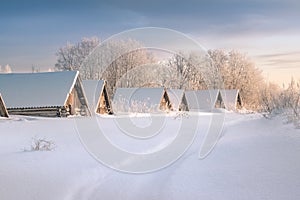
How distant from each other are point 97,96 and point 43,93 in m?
6.18

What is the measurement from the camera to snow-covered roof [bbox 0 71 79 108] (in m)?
26.6

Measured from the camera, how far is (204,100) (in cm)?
5656

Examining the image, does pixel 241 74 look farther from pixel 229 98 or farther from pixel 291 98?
pixel 291 98

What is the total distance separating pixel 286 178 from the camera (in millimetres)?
6547

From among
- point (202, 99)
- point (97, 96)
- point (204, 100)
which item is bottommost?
point (204, 100)

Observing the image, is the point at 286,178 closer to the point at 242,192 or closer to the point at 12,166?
the point at 242,192

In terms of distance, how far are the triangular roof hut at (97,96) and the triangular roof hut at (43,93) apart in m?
1.52

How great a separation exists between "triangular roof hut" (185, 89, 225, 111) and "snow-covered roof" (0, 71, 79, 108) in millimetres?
28478

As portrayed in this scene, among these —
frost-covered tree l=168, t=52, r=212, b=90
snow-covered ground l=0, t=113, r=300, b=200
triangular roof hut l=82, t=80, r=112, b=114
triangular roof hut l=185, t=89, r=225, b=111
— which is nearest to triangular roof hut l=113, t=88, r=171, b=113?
triangular roof hut l=82, t=80, r=112, b=114

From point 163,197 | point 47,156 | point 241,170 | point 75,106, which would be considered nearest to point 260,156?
point 241,170

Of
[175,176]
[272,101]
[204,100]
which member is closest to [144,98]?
[204,100]

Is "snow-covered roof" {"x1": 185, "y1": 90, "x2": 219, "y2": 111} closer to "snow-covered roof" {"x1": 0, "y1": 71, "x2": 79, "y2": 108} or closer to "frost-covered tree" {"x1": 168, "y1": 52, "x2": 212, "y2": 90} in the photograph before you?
"frost-covered tree" {"x1": 168, "y1": 52, "x2": 212, "y2": 90}

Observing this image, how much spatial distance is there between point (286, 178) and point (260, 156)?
183 centimetres

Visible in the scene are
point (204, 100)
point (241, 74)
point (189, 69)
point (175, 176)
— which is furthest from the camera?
point (241, 74)
